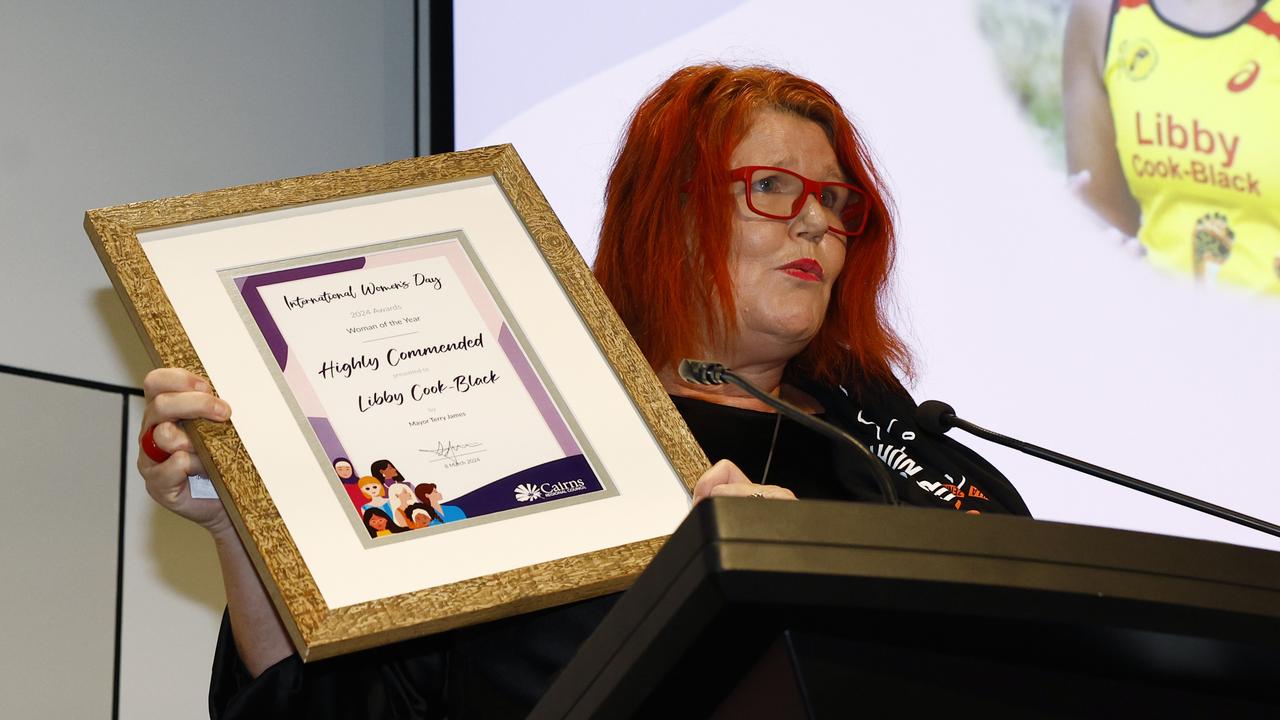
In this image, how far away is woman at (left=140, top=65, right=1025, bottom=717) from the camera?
5.45 feet

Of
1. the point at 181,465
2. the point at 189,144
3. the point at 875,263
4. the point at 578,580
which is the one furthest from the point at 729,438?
the point at 189,144

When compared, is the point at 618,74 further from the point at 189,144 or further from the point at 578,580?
the point at 578,580

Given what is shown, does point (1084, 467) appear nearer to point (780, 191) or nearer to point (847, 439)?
point (847, 439)

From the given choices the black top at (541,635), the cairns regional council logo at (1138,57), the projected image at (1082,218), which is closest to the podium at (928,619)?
the black top at (541,635)

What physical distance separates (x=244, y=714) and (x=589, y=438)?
56cm

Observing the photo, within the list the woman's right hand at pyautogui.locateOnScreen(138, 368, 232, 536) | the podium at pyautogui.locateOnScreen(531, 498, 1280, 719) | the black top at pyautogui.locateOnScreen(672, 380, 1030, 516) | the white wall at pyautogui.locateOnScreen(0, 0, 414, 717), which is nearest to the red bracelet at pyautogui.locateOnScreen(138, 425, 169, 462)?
the woman's right hand at pyautogui.locateOnScreen(138, 368, 232, 536)

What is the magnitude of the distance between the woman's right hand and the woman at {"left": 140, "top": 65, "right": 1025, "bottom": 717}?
0.12 metres

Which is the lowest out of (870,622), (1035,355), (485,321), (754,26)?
(870,622)

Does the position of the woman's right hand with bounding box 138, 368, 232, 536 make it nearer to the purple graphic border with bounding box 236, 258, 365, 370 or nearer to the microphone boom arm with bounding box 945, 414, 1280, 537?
the purple graphic border with bounding box 236, 258, 365, 370

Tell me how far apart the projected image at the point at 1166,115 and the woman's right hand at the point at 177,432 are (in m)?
1.56

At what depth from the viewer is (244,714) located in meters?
1.60

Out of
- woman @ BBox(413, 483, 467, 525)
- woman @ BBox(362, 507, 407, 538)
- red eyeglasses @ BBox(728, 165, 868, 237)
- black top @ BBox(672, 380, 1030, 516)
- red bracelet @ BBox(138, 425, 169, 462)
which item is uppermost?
red eyeglasses @ BBox(728, 165, 868, 237)

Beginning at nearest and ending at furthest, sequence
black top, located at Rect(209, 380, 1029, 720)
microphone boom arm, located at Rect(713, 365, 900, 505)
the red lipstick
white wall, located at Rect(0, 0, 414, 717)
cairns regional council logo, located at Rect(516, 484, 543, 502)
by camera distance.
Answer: microphone boom arm, located at Rect(713, 365, 900, 505) → cairns regional council logo, located at Rect(516, 484, 543, 502) → black top, located at Rect(209, 380, 1029, 720) → the red lipstick → white wall, located at Rect(0, 0, 414, 717)

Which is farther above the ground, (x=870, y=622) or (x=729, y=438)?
(x=729, y=438)
